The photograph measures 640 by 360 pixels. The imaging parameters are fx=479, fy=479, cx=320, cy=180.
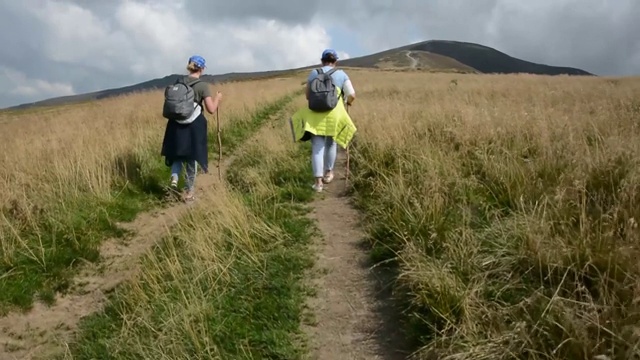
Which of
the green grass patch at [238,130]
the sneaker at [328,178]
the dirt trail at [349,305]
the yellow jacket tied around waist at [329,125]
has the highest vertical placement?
the yellow jacket tied around waist at [329,125]

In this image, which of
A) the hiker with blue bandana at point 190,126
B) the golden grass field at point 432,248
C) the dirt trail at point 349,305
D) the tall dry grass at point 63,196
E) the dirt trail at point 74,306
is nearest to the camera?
the golden grass field at point 432,248

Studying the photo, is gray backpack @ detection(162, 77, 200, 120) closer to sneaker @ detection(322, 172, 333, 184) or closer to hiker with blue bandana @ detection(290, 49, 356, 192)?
hiker with blue bandana @ detection(290, 49, 356, 192)

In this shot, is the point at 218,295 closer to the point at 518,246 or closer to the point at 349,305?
the point at 349,305

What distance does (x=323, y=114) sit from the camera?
23.2ft

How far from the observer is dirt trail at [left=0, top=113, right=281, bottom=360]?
382cm

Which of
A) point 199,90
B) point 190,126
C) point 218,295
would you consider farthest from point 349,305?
point 199,90

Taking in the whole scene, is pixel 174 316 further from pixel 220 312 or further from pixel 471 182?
pixel 471 182

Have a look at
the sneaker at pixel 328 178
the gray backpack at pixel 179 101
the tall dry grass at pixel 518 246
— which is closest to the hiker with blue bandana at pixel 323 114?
the sneaker at pixel 328 178

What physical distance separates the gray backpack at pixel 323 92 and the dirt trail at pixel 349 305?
7.14ft

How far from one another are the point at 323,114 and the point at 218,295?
12.5ft

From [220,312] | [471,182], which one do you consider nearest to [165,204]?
[220,312]

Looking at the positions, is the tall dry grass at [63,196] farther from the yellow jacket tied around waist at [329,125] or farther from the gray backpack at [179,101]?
the yellow jacket tied around waist at [329,125]

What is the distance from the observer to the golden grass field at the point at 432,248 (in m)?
2.73

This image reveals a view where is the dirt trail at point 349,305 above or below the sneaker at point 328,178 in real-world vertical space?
below
